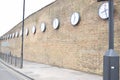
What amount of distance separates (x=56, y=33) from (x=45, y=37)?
3.83 metres

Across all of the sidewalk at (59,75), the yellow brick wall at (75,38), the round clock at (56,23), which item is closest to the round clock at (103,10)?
the yellow brick wall at (75,38)

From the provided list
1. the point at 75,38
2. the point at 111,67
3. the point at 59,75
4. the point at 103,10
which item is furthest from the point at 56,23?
the point at 111,67

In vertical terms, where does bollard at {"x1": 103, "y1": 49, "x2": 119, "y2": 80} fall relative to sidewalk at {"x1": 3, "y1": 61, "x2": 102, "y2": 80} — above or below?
above

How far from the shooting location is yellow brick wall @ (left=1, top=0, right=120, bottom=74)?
17359mm

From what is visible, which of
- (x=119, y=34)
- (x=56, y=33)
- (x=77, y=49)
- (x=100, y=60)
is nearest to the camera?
(x=119, y=34)

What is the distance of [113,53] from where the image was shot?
8266 millimetres

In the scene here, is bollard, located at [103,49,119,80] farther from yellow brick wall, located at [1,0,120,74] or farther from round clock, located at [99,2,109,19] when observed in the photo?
round clock, located at [99,2,109,19]

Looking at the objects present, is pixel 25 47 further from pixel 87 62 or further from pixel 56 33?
pixel 87 62

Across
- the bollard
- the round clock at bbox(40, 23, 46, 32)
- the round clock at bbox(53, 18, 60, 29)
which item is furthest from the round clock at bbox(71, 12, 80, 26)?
the bollard

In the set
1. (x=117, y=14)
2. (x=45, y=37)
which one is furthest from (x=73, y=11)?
(x=45, y=37)

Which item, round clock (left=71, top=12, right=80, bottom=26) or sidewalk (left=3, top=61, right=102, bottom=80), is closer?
sidewalk (left=3, top=61, right=102, bottom=80)

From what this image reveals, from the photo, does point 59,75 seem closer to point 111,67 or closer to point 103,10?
point 103,10

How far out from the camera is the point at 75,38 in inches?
829

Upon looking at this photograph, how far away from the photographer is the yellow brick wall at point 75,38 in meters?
17.4
